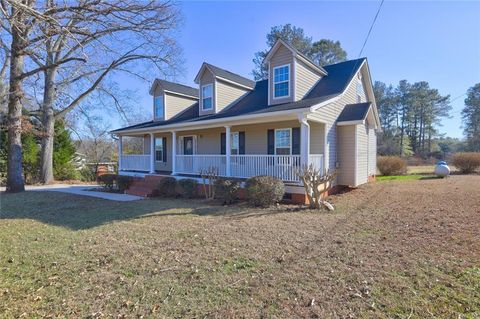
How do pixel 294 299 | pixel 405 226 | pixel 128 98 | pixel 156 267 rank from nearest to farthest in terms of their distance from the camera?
pixel 294 299 < pixel 156 267 < pixel 405 226 < pixel 128 98

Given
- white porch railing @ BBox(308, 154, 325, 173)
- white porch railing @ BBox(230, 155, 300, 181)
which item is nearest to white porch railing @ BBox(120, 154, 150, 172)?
white porch railing @ BBox(230, 155, 300, 181)

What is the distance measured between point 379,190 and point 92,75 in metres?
18.8

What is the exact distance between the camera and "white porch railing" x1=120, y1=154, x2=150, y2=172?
1608 cm

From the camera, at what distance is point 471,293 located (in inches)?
135

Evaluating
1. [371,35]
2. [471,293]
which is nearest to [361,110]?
[371,35]

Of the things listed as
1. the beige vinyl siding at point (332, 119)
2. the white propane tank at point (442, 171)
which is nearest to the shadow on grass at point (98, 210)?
the beige vinyl siding at point (332, 119)

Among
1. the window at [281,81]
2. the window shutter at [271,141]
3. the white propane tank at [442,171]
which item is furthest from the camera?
the white propane tank at [442,171]

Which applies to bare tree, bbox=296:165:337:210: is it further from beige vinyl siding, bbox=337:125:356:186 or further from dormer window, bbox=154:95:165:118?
dormer window, bbox=154:95:165:118

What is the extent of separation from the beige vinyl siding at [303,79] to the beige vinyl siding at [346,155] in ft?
7.76

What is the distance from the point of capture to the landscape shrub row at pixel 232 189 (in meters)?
9.00

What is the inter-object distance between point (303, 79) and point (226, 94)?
4620 millimetres

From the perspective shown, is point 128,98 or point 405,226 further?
point 128,98

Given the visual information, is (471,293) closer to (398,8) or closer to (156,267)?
(156,267)

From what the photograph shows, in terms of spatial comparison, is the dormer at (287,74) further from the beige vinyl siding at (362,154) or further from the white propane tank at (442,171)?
the white propane tank at (442,171)
